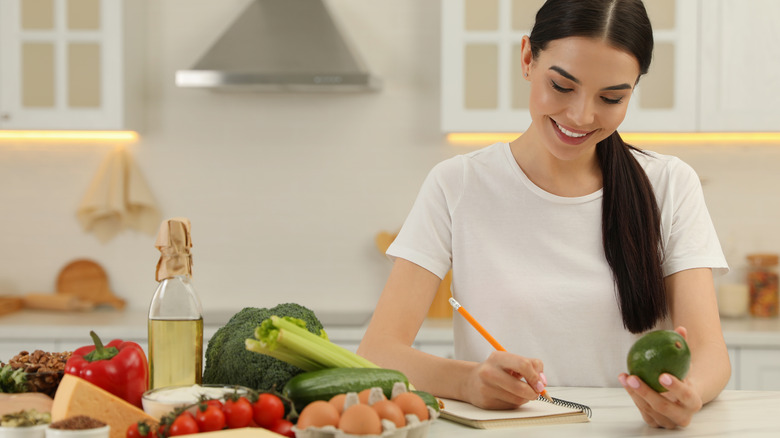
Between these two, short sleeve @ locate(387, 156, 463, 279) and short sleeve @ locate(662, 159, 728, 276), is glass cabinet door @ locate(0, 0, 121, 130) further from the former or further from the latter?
short sleeve @ locate(662, 159, 728, 276)

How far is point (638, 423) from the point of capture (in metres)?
1.07

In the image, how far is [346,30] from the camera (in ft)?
11.1

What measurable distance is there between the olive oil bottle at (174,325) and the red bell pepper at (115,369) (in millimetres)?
22

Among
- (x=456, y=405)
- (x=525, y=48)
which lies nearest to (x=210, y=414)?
(x=456, y=405)

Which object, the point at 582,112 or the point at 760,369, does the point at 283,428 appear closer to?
the point at 582,112

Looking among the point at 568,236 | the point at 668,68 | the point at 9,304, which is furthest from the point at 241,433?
the point at 9,304

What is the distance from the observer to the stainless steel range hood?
2984mm

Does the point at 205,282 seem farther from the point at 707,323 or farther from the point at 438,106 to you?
the point at 707,323

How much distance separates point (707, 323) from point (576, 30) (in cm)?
57

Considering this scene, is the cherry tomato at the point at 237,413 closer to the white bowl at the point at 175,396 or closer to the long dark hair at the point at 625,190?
the white bowl at the point at 175,396

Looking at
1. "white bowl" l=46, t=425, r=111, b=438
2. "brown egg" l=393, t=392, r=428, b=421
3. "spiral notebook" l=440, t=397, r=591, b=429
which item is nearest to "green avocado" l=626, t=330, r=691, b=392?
"spiral notebook" l=440, t=397, r=591, b=429

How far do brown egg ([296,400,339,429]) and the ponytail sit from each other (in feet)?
2.67

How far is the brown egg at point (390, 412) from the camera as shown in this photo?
0.84 meters

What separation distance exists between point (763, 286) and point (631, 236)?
6.53 ft
